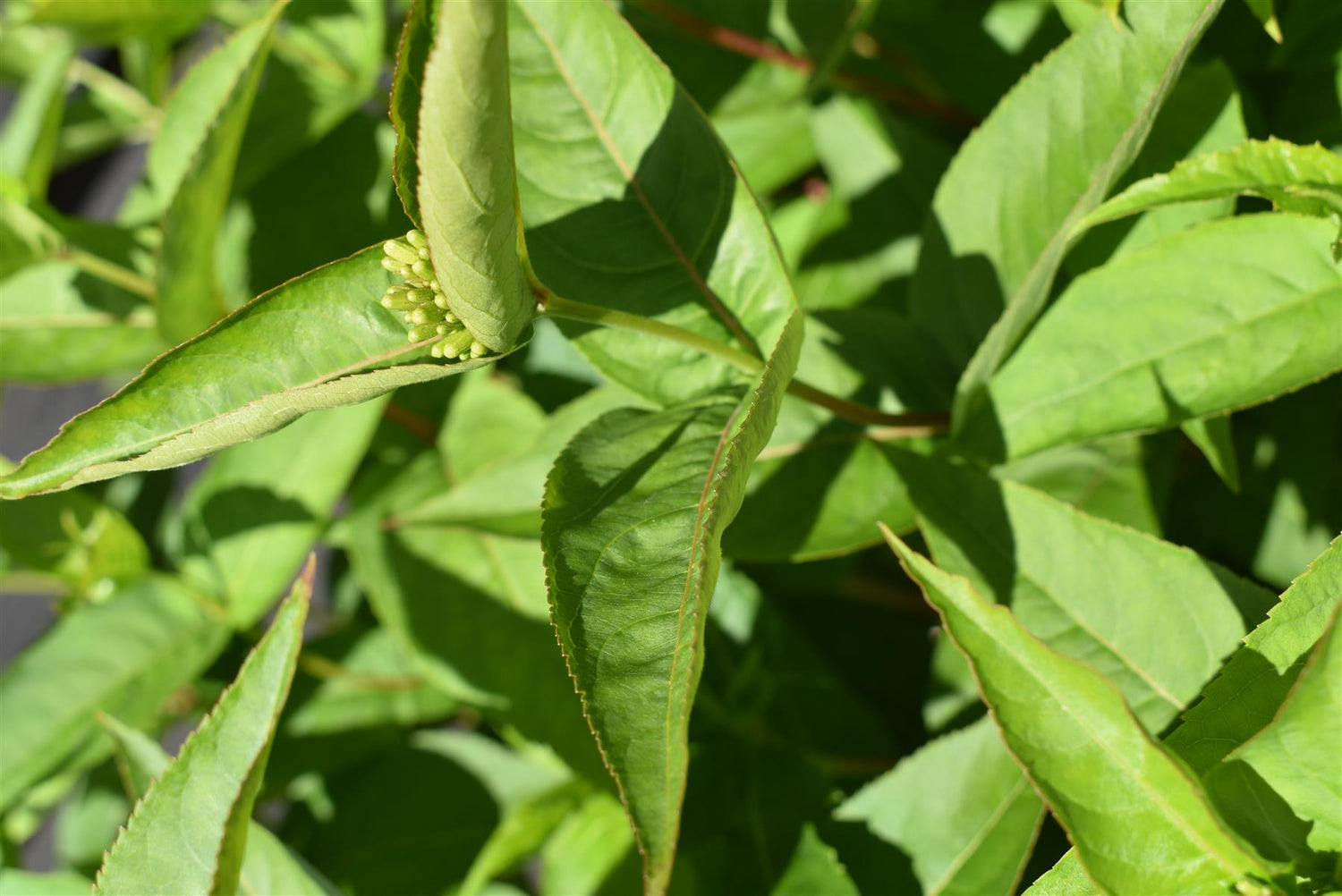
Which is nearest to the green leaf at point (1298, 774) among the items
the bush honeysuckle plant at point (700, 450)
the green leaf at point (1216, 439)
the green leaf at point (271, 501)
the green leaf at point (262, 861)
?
the bush honeysuckle plant at point (700, 450)

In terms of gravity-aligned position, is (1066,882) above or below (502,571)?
above

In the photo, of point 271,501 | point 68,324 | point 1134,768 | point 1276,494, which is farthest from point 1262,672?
point 68,324

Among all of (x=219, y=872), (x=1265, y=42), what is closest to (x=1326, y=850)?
(x=219, y=872)

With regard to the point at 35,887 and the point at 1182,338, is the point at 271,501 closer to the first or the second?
the point at 35,887

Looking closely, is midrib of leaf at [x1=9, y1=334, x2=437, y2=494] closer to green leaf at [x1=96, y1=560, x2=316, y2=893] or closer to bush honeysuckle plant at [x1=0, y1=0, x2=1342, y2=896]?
bush honeysuckle plant at [x1=0, y1=0, x2=1342, y2=896]

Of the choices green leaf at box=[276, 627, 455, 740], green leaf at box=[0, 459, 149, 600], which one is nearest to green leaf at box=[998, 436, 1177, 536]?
green leaf at box=[276, 627, 455, 740]
